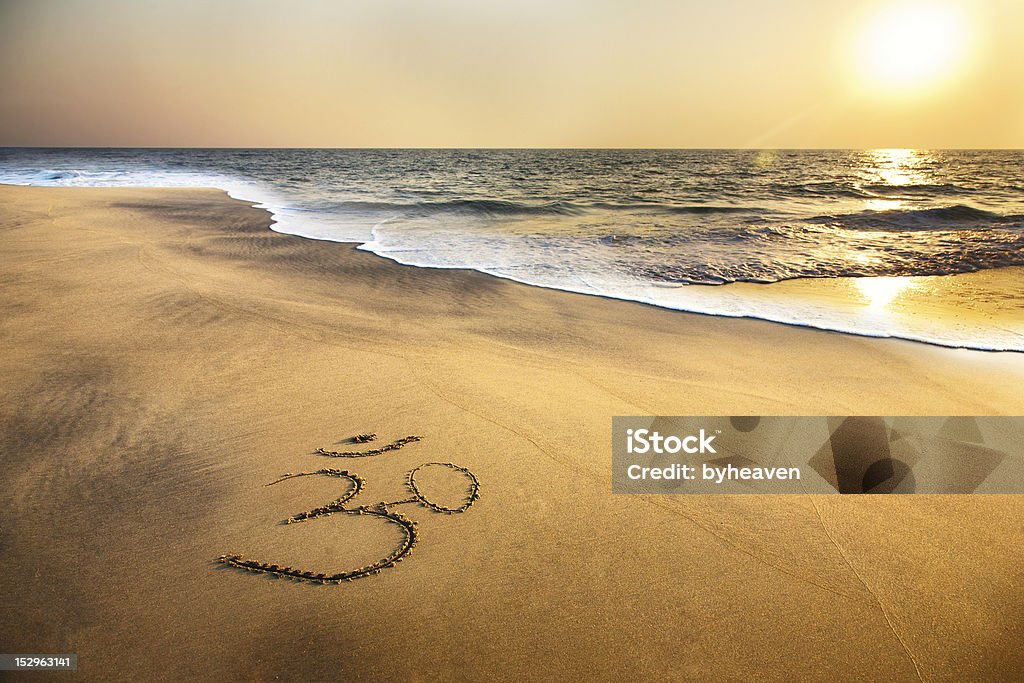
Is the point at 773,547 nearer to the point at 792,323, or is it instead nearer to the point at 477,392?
the point at 477,392

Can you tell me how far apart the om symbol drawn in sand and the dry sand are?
0.05 m

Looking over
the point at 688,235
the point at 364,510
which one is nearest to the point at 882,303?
the point at 688,235

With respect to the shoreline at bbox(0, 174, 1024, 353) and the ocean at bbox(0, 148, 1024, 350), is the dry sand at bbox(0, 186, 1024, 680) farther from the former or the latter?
the ocean at bbox(0, 148, 1024, 350)

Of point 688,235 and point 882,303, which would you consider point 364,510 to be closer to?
point 882,303

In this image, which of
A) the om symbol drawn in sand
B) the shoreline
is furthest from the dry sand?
the shoreline

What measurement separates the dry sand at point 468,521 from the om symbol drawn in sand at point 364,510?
0.18ft

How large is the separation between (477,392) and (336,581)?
1.82 meters

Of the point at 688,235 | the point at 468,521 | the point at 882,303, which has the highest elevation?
the point at 688,235

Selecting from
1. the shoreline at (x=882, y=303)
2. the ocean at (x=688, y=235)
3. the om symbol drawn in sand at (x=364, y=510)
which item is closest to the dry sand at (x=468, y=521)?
the om symbol drawn in sand at (x=364, y=510)

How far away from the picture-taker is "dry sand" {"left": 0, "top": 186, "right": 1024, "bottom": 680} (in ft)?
6.69

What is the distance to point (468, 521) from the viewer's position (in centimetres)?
268

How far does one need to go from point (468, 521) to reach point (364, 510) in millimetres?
546

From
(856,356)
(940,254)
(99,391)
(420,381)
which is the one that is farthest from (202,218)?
(940,254)

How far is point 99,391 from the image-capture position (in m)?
3.71
